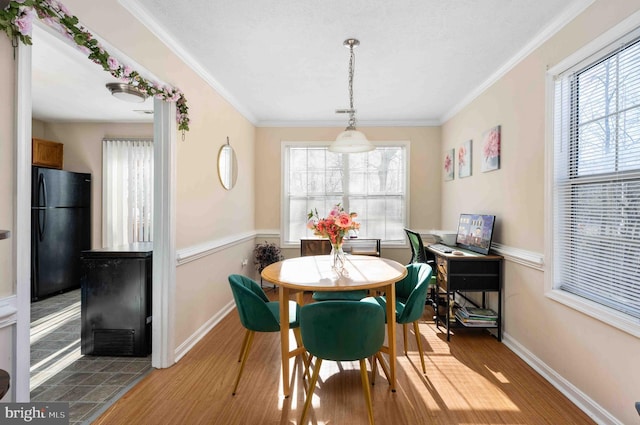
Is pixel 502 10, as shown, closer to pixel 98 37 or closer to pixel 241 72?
pixel 241 72

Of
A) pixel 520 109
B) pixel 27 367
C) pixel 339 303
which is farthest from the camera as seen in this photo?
pixel 520 109

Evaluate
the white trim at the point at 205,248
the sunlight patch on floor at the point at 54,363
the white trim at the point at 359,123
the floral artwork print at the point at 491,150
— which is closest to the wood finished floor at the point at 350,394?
the sunlight patch on floor at the point at 54,363

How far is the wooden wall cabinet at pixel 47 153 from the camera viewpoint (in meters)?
4.48

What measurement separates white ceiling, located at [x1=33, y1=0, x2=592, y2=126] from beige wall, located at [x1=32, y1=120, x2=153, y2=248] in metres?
0.60

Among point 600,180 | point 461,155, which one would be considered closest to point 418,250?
point 461,155

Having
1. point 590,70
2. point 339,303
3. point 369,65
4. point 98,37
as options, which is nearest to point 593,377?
point 339,303

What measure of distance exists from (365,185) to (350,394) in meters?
3.37

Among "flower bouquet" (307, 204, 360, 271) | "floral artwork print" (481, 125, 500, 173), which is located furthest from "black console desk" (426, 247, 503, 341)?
"flower bouquet" (307, 204, 360, 271)

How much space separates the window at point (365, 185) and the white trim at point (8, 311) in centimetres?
372

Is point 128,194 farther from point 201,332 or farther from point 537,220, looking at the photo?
point 537,220

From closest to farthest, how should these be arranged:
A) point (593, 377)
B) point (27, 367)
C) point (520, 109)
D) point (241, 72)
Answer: point (27, 367) → point (593, 377) → point (520, 109) → point (241, 72)

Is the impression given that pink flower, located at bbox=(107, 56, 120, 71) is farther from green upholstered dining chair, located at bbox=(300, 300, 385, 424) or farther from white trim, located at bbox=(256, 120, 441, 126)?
white trim, located at bbox=(256, 120, 441, 126)

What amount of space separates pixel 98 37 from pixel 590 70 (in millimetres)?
3126

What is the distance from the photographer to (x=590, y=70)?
6.87ft
